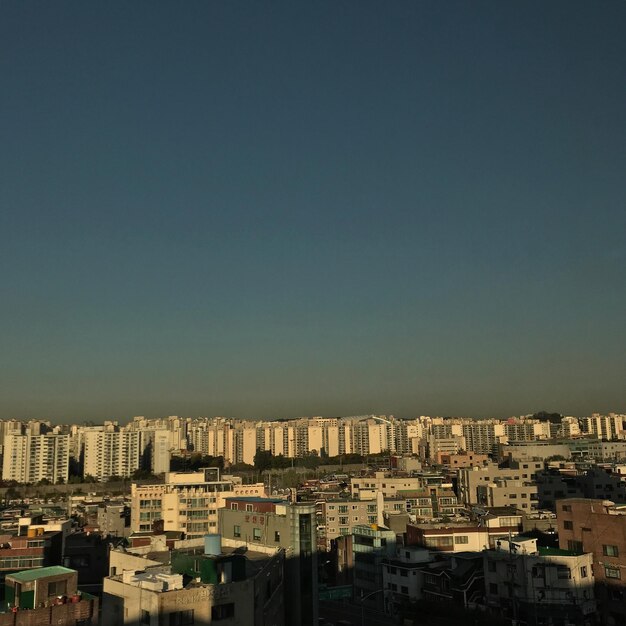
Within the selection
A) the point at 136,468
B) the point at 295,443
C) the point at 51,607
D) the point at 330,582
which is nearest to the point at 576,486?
the point at 330,582

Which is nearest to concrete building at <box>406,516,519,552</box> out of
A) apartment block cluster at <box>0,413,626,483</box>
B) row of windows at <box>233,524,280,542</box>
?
row of windows at <box>233,524,280,542</box>

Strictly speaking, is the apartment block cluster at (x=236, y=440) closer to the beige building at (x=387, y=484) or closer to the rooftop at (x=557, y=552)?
the beige building at (x=387, y=484)

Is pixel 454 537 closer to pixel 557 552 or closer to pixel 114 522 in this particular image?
pixel 557 552

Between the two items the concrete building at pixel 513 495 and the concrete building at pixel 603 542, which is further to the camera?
the concrete building at pixel 513 495

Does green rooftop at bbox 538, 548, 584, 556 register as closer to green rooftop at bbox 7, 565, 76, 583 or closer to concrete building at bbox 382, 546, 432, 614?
concrete building at bbox 382, 546, 432, 614

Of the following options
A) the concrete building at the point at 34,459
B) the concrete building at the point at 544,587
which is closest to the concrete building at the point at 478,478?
the concrete building at the point at 544,587
